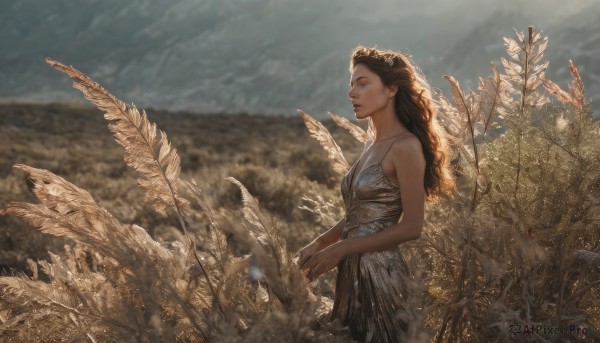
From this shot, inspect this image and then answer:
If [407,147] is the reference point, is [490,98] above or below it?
above

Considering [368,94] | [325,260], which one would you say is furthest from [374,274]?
[368,94]

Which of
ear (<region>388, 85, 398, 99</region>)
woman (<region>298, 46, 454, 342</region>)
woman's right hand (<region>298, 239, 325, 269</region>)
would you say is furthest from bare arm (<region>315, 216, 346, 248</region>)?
ear (<region>388, 85, 398, 99</region>)

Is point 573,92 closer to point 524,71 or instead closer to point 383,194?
point 524,71

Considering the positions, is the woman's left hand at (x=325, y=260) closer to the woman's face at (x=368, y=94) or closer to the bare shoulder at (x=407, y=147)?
the bare shoulder at (x=407, y=147)

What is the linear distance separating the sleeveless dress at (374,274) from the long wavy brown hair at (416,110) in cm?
26

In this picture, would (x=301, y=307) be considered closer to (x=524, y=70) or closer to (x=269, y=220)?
(x=269, y=220)

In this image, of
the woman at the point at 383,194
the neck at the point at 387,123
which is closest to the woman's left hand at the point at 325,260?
the woman at the point at 383,194

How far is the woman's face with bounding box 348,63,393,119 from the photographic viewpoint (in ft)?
9.64

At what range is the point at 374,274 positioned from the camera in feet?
9.12

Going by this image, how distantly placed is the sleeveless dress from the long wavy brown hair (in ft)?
0.85

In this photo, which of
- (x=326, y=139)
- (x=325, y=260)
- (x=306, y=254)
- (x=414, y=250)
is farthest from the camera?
(x=326, y=139)

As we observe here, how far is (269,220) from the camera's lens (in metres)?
2.46

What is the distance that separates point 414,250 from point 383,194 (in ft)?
1.64

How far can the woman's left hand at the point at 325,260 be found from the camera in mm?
2719
